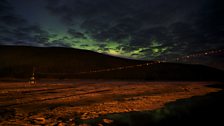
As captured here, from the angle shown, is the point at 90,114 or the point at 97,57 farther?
the point at 97,57

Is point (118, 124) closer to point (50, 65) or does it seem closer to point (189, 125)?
point (189, 125)

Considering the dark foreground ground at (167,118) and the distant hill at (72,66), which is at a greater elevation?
the distant hill at (72,66)

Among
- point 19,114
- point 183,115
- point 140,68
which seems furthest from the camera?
point 140,68

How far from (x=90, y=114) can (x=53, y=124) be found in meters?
1.90

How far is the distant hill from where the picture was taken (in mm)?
51344

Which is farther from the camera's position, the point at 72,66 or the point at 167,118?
the point at 72,66

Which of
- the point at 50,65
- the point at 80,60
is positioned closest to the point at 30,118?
the point at 50,65

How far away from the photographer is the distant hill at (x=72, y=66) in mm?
51344

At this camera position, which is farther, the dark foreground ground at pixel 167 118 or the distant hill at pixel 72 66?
the distant hill at pixel 72 66

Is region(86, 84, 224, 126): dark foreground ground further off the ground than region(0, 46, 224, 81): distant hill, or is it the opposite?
region(0, 46, 224, 81): distant hill

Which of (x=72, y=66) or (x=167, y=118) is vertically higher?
(x=72, y=66)

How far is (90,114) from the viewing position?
801 centimetres

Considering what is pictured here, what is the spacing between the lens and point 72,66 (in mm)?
57469

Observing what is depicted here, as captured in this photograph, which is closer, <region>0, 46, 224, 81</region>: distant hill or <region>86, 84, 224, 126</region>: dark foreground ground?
<region>86, 84, 224, 126</region>: dark foreground ground
